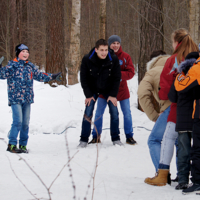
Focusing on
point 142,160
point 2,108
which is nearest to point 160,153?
point 142,160

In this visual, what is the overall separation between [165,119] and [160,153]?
1.26ft

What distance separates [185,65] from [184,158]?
0.90 metres

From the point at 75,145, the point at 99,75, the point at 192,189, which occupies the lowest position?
the point at 75,145

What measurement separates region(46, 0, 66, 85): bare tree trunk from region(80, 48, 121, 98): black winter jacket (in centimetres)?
512

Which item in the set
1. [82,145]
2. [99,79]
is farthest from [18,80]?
[82,145]

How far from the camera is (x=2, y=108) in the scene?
696 centimetres

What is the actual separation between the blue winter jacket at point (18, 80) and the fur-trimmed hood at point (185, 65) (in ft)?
8.60

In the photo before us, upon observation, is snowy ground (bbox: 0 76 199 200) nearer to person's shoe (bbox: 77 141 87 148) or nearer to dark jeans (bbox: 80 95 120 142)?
person's shoe (bbox: 77 141 87 148)

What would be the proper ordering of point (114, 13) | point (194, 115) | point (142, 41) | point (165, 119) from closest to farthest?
point (194, 115)
point (165, 119)
point (142, 41)
point (114, 13)

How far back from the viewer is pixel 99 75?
4.37m

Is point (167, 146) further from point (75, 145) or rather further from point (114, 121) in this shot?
point (75, 145)

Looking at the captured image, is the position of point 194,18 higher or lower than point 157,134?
higher

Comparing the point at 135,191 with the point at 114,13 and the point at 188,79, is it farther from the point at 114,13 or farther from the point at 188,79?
the point at 114,13

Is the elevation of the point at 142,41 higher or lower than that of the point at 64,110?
higher
